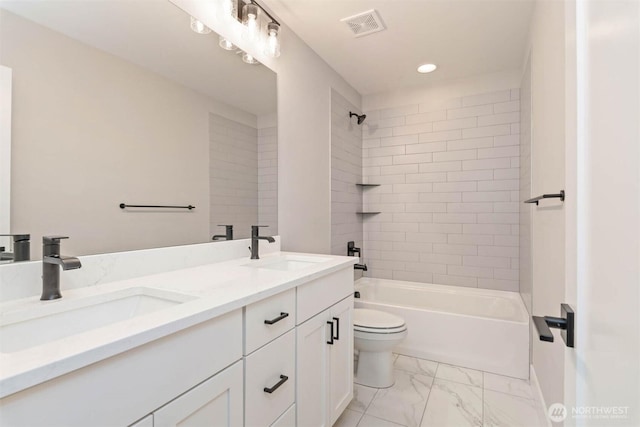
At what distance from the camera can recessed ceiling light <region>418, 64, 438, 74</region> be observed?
9.11 feet

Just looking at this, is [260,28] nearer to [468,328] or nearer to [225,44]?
[225,44]

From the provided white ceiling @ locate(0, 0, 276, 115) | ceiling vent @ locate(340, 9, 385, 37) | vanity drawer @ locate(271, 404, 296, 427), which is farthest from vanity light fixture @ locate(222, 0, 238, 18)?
vanity drawer @ locate(271, 404, 296, 427)

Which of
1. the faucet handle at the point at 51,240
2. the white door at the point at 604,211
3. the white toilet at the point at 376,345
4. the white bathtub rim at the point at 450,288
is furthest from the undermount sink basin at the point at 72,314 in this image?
the white bathtub rim at the point at 450,288

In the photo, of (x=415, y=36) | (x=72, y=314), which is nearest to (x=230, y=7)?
(x=415, y=36)

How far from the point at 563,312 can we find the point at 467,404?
5.40 feet

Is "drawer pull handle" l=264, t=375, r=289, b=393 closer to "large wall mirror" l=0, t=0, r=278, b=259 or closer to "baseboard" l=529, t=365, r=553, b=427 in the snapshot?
"large wall mirror" l=0, t=0, r=278, b=259

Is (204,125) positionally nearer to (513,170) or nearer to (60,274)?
(60,274)

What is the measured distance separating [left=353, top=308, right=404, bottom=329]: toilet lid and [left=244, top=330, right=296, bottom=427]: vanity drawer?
94 centimetres

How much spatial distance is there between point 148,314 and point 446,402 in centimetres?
191

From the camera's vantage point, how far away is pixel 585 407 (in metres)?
0.53

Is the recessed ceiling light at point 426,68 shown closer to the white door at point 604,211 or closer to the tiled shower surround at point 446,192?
the tiled shower surround at point 446,192

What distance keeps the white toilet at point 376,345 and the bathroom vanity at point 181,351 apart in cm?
51

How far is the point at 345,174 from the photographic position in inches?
122

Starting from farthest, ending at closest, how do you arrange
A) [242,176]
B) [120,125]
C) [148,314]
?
Result: [242,176]
[120,125]
[148,314]
